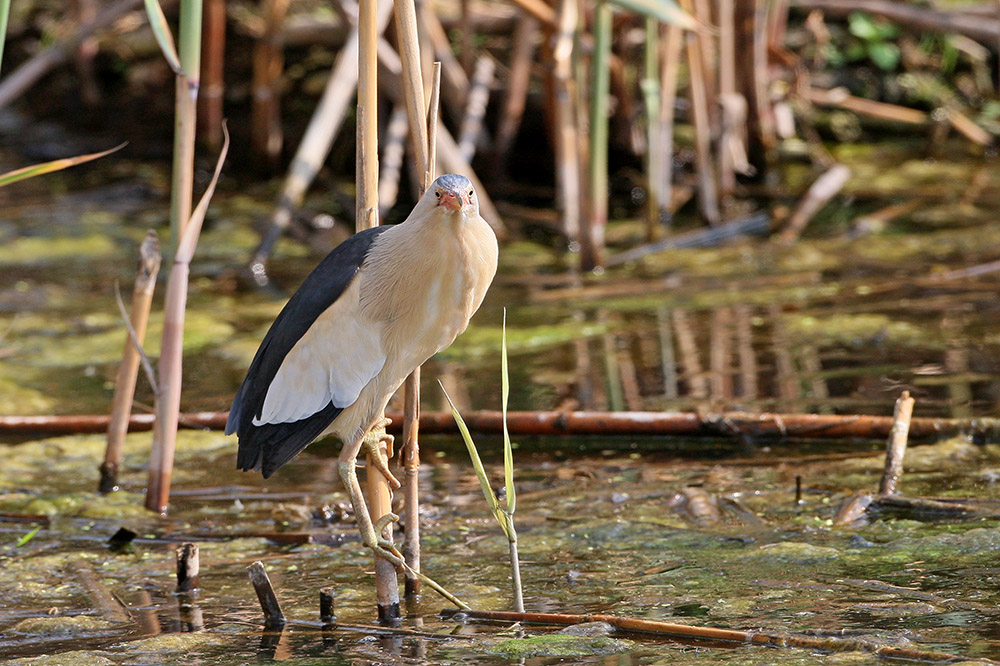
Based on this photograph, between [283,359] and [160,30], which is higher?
[160,30]

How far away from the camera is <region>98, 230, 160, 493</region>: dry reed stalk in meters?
3.00

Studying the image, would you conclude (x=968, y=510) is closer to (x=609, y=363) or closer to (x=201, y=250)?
(x=609, y=363)

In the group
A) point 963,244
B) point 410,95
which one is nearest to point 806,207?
point 963,244

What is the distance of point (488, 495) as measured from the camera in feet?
7.06

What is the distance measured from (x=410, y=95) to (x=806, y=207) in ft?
13.5

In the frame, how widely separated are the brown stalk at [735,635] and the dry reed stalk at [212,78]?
5.16m

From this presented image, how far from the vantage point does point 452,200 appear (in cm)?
211

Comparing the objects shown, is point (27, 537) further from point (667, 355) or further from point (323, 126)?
point (323, 126)

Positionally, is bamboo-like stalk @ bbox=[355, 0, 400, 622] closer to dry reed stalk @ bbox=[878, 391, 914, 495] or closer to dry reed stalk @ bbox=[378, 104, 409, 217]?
dry reed stalk @ bbox=[878, 391, 914, 495]

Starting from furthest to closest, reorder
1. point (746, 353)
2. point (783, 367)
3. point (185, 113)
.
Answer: point (746, 353)
point (783, 367)
point (185, 113)

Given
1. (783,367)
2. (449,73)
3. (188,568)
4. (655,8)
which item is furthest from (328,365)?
(449,73)

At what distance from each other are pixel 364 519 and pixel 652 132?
11.6ft

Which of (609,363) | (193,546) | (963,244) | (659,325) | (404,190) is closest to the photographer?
(193,546)

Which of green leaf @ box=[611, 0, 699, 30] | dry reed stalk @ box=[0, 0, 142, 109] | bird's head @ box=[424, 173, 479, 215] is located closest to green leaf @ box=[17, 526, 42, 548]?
bird's head @ box=[424, 173, 479, 215]
